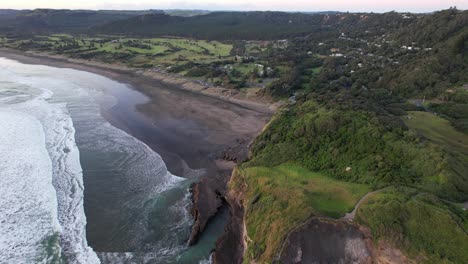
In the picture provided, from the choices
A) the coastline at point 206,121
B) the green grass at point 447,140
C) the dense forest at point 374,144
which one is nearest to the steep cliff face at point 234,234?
the coastline at point 206,121

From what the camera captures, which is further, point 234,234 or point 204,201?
point 204,201

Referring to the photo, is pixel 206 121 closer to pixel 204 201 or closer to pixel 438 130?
pixel 204 201

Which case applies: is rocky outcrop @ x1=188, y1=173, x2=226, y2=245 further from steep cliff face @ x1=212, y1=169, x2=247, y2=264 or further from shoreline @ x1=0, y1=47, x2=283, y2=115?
shoreline @ x1=0, y1=47, x2=283, y2=115

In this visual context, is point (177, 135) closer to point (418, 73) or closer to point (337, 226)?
point (337, 226)

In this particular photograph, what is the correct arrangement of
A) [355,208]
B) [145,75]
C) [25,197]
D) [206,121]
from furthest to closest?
[145,75]
[206,121]
[25,197]
[355,208]

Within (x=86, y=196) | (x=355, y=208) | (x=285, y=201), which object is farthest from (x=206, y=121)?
(x=355, y=208)

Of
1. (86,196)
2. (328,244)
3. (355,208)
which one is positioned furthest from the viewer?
(86,196)

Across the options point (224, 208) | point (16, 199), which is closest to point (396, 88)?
point (224, 208)

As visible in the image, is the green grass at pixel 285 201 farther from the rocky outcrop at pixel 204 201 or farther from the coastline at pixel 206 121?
the rocky outcrop at pixel 204 201
